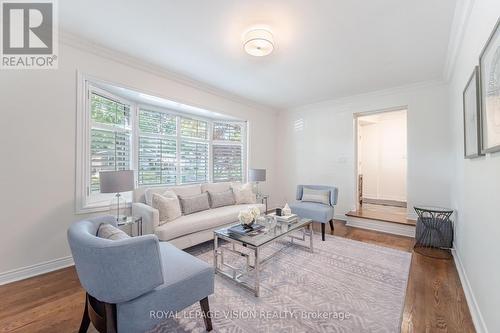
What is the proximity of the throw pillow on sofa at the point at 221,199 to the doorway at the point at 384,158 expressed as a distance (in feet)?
13.0

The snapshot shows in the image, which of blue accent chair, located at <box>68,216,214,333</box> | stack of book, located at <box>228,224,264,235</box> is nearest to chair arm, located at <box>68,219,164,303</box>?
blue accent chair, located at <box>68,216,214,333</box>

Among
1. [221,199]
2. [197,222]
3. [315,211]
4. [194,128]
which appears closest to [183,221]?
[197,222]

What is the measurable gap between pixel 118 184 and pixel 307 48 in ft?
9.11

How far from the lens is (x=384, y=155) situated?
6.42 m

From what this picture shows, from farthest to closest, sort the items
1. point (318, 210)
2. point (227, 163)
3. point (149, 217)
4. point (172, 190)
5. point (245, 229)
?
point (227, 163) → point (318, 210) → point (172, 190) → point (149, 217) → point (245, 229)

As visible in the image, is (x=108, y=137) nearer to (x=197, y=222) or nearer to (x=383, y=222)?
(x=197, y=222)

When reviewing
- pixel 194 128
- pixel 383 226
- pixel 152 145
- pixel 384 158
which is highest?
pixel 194 128

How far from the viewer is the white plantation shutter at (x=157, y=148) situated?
359 centimetres

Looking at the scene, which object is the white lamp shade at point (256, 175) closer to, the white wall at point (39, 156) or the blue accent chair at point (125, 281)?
the white wall at point (39, 156)

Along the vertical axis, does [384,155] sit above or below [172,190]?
above

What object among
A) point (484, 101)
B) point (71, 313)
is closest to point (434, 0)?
point (484, 101)

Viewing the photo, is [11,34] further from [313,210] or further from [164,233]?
[313,210]

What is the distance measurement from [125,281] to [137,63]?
2.96 m

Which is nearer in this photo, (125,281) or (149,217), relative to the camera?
(125,281)
